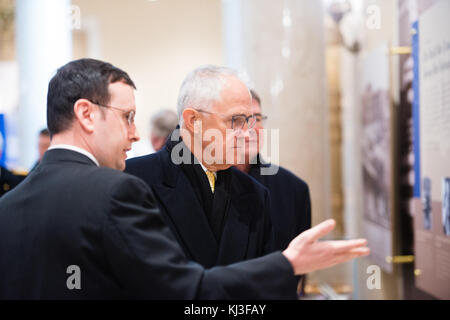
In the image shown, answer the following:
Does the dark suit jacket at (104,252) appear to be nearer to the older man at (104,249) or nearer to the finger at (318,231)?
the older man at (104,249)

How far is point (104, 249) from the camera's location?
1.40m

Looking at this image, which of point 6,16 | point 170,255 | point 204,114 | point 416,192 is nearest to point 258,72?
point 416,192

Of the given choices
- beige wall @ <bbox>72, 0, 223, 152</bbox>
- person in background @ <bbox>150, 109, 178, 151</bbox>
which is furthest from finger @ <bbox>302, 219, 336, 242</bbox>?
beige wall @ <bbox>72, 0, 223, 152</bbox>

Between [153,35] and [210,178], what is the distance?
6363 mm

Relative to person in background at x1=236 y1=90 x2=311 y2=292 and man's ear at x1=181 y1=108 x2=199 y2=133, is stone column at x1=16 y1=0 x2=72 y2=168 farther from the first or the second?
man's ear at x1=181 y1=108 x2=199 y2=133

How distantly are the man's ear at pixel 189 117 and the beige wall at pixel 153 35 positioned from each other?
5516 mm

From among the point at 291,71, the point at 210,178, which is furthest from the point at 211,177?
the point at 291,71

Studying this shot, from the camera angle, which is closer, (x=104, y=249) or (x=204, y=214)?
(x=104, y=249)

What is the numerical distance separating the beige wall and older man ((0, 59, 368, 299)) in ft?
19.8

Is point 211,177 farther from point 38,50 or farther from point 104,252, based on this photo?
point 38,50

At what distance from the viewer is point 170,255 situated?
54.8 inches

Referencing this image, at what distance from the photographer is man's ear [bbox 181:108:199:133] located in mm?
1990

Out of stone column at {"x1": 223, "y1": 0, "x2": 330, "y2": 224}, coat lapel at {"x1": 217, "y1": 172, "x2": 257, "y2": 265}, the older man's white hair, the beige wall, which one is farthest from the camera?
the beige wall

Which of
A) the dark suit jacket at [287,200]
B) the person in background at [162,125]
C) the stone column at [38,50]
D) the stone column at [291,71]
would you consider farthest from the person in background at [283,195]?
the stone column at [38,50]
